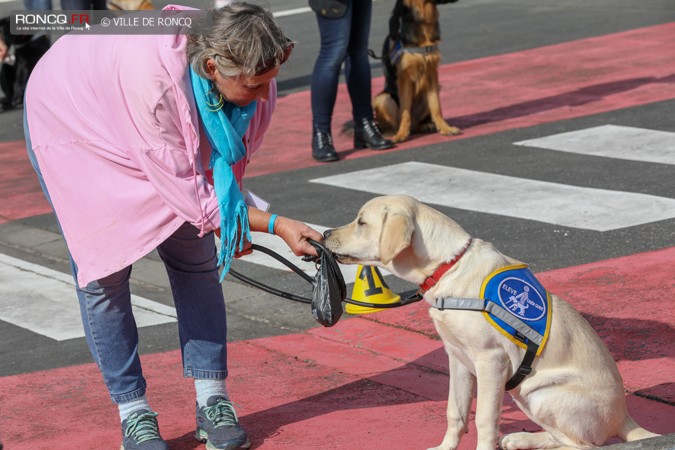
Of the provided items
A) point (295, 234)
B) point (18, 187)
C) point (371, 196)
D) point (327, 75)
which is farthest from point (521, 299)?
point (18, 187)

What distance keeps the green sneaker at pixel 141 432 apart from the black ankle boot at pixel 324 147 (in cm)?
514

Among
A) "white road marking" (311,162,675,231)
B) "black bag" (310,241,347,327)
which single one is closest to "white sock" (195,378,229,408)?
"black bag" (310,241,347,327)

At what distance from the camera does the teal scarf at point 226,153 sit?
4.14 meters

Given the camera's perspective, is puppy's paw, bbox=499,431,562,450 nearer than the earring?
No

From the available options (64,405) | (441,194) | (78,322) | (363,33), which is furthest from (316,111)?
(64,405)

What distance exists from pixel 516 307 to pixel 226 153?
3.96 ft

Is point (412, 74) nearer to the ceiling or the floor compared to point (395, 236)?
nearer to the floor

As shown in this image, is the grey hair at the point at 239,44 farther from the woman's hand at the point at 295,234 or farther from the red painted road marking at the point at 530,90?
the red painted road marking at the point at 530,90

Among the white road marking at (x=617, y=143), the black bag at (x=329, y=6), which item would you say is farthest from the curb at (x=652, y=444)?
the black bag at (x=329, y=6)

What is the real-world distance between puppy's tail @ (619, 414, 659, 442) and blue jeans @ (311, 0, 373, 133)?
5505mm

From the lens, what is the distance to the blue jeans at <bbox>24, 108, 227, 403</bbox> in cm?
449

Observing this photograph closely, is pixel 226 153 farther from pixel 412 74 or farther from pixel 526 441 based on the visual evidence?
pixel 412 74

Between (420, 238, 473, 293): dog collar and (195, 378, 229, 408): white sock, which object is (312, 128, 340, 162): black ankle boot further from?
(420, 238, 473, 293): dog collar

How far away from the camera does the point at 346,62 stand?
9.64 meters
